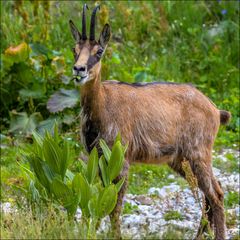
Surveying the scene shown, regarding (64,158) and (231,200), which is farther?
(231,200)

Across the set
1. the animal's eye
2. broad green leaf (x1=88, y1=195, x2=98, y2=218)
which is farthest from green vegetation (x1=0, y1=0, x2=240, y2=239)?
the animal's eye

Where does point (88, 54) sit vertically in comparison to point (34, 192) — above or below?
above

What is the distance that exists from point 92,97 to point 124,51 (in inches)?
228

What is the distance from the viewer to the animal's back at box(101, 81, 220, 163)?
27.1ft

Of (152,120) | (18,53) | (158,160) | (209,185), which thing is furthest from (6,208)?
(18,53)

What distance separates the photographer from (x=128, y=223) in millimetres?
8664

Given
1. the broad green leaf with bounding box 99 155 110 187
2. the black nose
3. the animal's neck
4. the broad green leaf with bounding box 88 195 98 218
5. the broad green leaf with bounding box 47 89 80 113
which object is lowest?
the broad green leaf with bounding box 47 89 80 113

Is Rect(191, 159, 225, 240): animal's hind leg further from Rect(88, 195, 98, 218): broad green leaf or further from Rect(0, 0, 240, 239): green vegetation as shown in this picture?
Rect(88, 195, 98, 218): broad green leaf

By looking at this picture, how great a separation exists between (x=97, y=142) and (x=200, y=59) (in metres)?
5.97

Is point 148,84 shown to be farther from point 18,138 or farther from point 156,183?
point 18,138

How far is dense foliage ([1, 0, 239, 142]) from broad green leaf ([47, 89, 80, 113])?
13 mm

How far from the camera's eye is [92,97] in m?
8.12

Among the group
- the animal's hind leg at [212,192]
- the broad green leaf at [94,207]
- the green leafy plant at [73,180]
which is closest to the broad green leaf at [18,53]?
the animal's hind leg at [212,192]

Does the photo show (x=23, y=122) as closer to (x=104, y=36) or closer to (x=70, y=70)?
(x=70, y=70)
